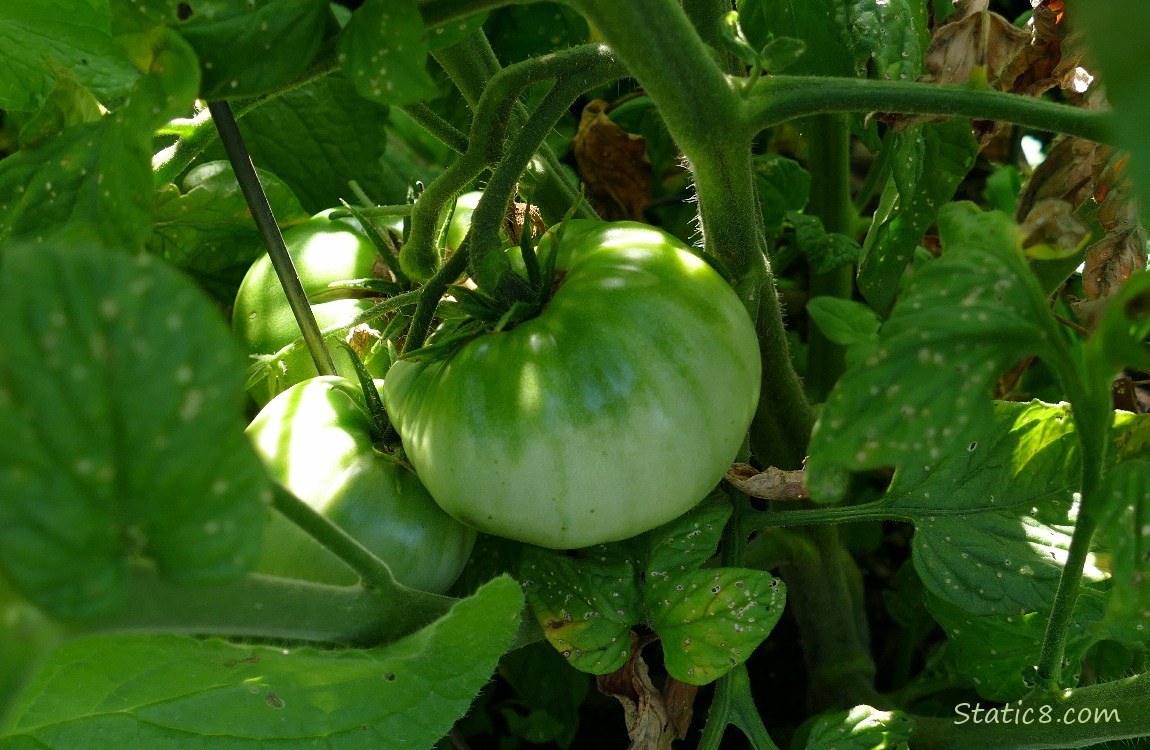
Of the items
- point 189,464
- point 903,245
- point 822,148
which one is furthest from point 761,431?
point 189,464

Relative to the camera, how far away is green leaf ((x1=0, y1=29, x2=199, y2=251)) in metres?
0.51

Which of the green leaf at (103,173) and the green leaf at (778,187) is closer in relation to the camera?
the green leaf at (103,173)

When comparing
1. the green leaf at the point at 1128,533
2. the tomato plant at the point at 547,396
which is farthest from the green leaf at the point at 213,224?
the green leaf at the point at 1128,533

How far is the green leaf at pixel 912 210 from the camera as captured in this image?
0.82 metres

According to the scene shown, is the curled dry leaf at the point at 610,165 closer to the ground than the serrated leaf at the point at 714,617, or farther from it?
farther from it

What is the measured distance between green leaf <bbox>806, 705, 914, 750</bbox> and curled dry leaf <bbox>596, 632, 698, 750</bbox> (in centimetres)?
11

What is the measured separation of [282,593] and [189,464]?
18 centimetres

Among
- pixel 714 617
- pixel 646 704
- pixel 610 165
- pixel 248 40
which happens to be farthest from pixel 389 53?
pixel 610 165

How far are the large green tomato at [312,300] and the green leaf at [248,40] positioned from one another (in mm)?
331

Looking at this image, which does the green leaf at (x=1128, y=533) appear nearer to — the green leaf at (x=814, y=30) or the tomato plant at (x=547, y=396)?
the tomato plant at (x=547, y=396)

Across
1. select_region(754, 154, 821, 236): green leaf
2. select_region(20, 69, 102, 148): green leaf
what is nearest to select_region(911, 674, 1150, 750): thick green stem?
select_region(754, 154, 821, 236): green leaf

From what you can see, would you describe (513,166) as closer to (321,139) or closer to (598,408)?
(598,408)

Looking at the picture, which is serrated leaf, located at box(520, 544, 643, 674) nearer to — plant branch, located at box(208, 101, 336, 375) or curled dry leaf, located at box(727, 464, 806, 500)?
curled dry leaf, located at box(727, 464, 806, 500)

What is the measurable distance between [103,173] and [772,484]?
0.50m
